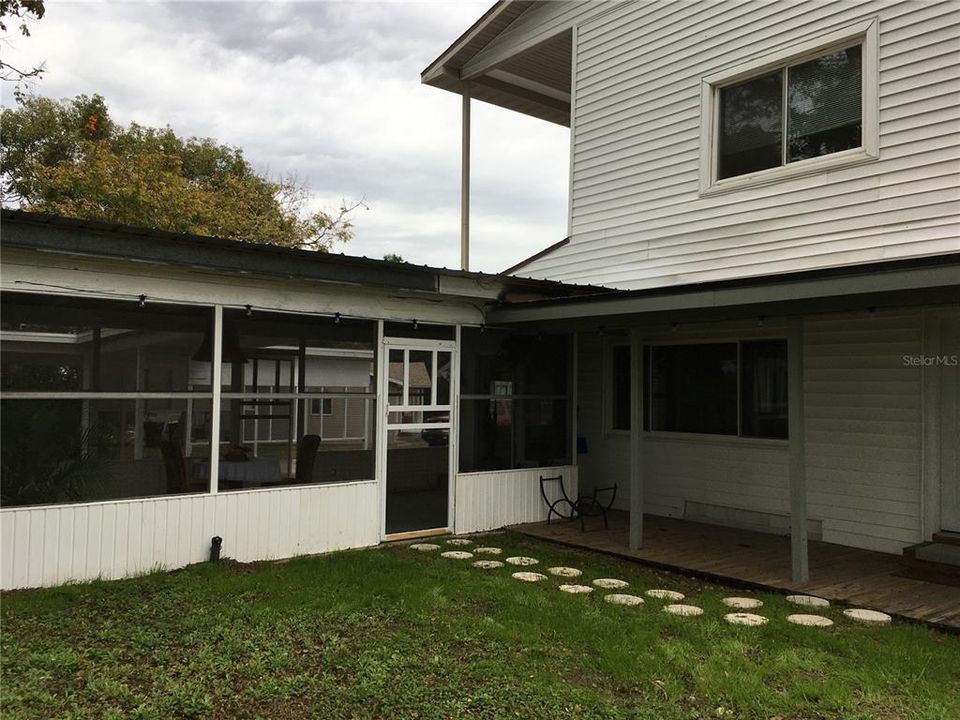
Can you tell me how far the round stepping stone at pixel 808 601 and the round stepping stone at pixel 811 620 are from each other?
295 millimetres

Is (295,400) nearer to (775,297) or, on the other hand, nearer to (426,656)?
(426,656)

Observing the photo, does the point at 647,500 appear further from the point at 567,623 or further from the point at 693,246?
the point at 567,623

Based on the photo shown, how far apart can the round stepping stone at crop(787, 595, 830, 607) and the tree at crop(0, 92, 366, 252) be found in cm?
1576

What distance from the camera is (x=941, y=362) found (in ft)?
22.2

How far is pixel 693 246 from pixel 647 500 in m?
3.39

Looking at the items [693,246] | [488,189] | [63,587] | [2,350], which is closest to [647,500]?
[693,246]

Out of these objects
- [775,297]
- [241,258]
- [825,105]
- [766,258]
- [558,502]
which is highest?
[825,105]

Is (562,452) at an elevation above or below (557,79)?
below

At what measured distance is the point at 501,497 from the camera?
334 inches

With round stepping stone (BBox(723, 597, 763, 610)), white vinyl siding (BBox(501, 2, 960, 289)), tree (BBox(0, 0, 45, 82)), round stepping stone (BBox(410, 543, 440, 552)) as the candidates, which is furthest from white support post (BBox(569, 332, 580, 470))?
tree (BBox(0, 0, 45, 82))

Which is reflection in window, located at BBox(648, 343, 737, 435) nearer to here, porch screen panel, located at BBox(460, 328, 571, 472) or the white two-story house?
the white two-story house

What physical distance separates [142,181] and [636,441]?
1641 cm

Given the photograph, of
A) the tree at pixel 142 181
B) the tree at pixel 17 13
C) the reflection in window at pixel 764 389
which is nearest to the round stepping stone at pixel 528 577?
the reflection in window at pixel 764 389
